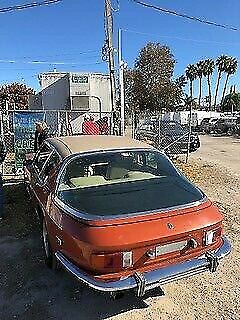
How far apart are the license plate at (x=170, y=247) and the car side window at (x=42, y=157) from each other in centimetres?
242

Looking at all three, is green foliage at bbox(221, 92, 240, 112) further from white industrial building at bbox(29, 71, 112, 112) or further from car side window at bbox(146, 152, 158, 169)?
car side window at bbox(146, 152, 158, 169)

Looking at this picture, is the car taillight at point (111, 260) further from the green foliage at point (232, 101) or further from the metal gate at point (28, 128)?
the green foliage at point (232, 101)

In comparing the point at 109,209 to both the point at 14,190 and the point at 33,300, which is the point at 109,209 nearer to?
the point at 33,300

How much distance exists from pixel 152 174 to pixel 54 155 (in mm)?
1349

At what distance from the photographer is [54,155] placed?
4.32 metres

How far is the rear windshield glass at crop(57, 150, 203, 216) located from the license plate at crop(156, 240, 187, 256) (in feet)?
1.28

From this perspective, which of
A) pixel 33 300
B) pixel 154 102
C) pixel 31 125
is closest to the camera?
pixel 33 300

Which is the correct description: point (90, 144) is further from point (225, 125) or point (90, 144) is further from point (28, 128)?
A: point (225, 125)

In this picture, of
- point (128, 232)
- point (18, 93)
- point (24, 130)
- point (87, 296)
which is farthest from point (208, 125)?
point (128, 232)

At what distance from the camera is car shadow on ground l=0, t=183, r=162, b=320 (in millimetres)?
3180

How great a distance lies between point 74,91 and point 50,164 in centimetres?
1448

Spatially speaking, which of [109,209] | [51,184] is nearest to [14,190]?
[51,184]

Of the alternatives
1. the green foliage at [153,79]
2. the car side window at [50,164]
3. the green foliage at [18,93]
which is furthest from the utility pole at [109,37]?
the green foliage at [18,93]

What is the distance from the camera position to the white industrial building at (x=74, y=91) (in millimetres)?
18344
